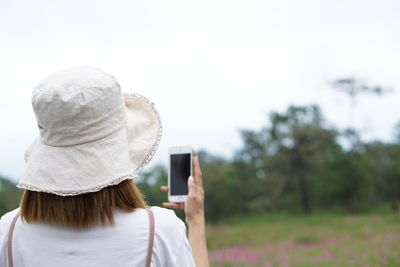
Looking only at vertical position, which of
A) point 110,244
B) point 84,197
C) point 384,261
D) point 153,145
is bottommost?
point 384,261

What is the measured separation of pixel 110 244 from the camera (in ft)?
3.42

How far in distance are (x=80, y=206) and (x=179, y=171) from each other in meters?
0.64

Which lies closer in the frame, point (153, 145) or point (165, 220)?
point (165, 220)

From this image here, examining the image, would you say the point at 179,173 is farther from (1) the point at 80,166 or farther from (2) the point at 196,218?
(1) the point at 80,166

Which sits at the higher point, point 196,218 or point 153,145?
point 153,145

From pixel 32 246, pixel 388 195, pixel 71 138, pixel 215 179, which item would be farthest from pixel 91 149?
pixel 388 195

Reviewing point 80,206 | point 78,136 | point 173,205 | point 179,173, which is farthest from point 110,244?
point 179,173

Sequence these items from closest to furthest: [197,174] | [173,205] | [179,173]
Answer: [197,174] < [173,205] < [179,173]

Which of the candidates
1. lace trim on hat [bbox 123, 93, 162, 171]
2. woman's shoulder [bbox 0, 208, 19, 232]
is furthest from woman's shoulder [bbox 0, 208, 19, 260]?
lace trim on hat [bbox 123, 93, 162, 171]

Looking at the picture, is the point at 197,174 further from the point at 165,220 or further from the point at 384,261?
the point at 384,261

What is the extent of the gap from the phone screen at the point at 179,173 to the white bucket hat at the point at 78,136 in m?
0.53

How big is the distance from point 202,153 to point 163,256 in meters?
37.6

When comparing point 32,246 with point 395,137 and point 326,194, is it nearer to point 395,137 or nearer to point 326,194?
point 326,194

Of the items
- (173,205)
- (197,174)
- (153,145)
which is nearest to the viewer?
(153,145)
